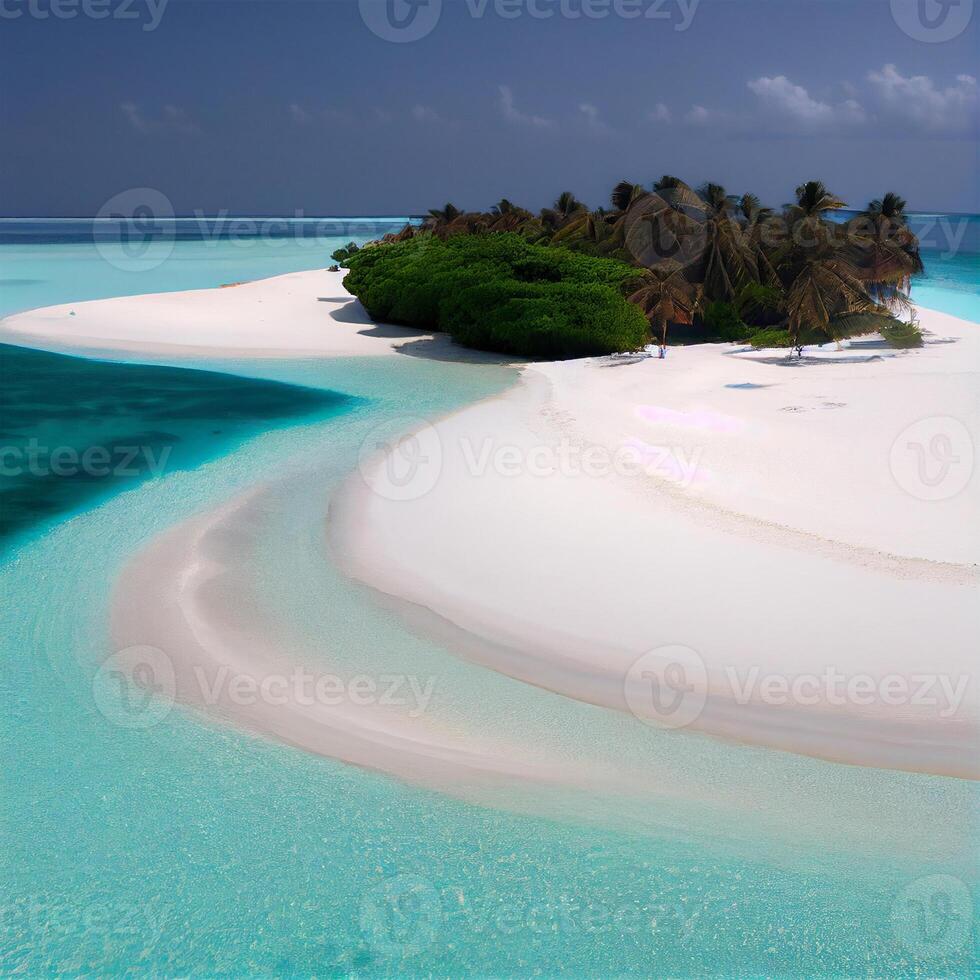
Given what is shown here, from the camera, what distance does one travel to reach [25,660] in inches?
424

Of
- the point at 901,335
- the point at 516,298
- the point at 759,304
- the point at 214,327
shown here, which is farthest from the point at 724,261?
the point at 214,327

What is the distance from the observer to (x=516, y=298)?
30.5 meters

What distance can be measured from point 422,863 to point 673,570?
19.5 ft

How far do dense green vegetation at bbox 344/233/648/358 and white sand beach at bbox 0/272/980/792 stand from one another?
7.44 m

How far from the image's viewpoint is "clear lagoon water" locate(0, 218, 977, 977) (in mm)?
6484

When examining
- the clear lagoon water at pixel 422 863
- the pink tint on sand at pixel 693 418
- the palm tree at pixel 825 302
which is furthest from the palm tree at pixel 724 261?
the clear lagoon water at pixel 422 863

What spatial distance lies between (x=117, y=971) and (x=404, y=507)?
30.7 feet

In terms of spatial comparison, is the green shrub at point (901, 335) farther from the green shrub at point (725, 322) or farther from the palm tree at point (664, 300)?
the palm tree at point (664, 300)

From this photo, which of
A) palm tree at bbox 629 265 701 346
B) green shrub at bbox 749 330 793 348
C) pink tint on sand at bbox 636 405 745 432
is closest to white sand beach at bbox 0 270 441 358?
palm tree at bbox 629 265 701 346

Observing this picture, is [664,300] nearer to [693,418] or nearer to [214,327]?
[693,418]

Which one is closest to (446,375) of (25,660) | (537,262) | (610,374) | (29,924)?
(610,374)

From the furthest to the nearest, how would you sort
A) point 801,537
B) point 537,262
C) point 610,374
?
point 537,262, point 610,374, point 801,537

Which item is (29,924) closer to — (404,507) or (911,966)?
(911,966)

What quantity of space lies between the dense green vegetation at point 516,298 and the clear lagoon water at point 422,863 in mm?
20455
